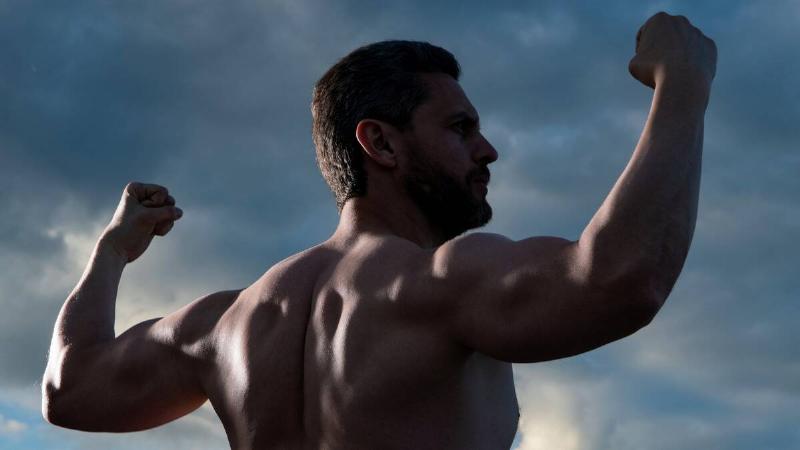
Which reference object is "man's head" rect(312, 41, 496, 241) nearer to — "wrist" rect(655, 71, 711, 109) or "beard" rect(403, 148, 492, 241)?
"beard" rect(403, 148, 492, 241)

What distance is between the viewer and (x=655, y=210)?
124 inches

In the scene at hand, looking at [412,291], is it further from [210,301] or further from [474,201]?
[210,301]

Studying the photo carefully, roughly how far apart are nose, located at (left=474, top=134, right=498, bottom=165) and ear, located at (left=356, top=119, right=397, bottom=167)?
0.33 metres

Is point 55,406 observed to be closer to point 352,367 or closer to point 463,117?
point 352,367

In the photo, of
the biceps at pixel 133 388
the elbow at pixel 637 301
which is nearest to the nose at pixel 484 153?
the elbow at pixel 637 301

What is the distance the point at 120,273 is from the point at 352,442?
1952 mm

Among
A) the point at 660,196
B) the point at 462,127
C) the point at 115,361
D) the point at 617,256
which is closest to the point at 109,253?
the point at 115,361

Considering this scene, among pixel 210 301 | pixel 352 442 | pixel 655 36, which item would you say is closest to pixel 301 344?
pixel 352 442

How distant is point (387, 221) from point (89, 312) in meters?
1.58

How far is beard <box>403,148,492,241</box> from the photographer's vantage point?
4328mm

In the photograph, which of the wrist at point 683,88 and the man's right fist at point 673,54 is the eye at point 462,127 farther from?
the wrist at point 683,88

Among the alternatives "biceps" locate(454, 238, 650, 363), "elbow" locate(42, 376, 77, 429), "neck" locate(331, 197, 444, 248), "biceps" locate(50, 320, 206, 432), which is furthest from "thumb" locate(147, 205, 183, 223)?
"biceps" locate(454, 238, 650, 363)

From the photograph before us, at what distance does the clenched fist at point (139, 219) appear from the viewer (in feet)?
17.5

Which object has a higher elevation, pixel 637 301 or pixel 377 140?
pixel 377 140
